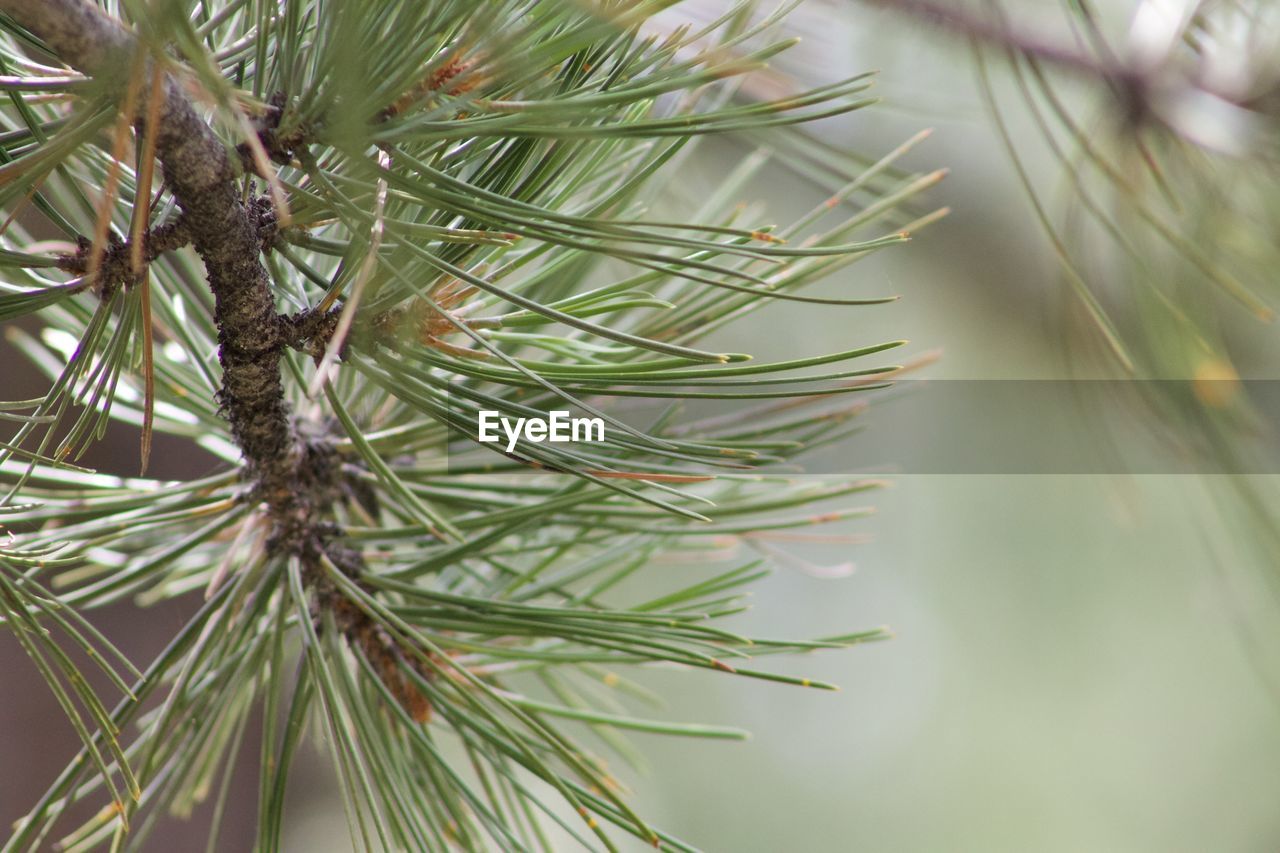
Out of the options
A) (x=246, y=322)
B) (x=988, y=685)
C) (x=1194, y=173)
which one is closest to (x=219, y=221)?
(x=246, y=322)

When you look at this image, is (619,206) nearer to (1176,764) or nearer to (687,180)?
(687,180)

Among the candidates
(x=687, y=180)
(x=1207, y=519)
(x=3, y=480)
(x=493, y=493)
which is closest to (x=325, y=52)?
(x=493, y=493)

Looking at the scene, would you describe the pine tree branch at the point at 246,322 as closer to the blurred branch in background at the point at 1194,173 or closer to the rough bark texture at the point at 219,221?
the rough bark texture at the point at 219,221

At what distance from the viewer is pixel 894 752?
1.41m

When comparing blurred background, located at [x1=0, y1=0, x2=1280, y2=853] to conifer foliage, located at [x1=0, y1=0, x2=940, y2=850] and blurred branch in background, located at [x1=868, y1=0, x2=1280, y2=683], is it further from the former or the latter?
conifer foliage, located at [x1=0, y1=0, x2=940, y2=850]

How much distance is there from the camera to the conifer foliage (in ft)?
0.61

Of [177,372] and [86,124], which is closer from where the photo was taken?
[86,124]

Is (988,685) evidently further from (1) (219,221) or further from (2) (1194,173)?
(1) (219,221)

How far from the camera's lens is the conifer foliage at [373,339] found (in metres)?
0.19

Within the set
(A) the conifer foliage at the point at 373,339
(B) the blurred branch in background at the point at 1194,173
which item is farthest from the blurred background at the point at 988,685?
(A) the conifer foliage at the point at 373,339

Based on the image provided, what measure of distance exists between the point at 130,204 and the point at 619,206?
0.44ft

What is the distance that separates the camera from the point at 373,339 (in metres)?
0.22

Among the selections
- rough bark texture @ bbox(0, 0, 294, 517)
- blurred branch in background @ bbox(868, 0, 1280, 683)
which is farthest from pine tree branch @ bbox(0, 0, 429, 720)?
blurred branch in background @ bbox(868, 0, 1280, 683)

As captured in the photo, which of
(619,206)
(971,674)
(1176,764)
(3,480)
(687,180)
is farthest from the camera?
(971,674)
